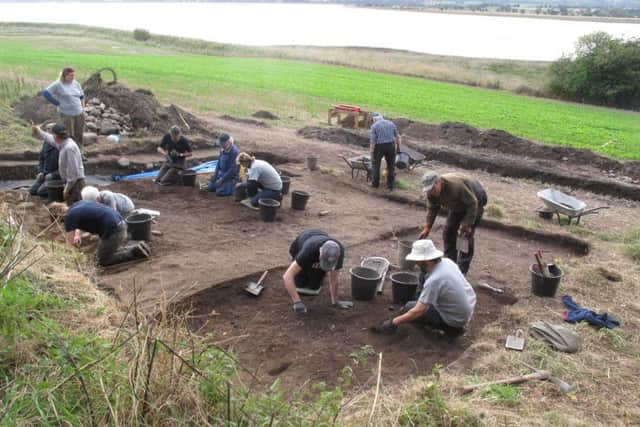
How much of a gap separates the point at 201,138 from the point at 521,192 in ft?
29.3

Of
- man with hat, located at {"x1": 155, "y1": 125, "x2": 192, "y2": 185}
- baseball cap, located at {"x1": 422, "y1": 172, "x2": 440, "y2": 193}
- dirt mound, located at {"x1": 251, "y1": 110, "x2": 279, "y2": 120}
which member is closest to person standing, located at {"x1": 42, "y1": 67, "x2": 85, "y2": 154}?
man with hat, located at {"x1": 155, "y1": 125, "x2": 192, "y2": 185}

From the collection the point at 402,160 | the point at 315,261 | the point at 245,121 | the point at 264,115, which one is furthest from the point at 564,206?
the point at 264,115

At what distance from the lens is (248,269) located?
7.35 m

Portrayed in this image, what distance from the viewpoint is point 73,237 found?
689 centimetres

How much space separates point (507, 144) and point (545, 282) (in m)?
10.3

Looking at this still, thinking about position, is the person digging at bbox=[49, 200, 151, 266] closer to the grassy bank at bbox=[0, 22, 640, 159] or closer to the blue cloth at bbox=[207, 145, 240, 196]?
the blue cloth at bbox=[207, 145, 240, 196]

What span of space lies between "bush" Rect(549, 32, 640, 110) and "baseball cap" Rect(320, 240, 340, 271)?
3041cm

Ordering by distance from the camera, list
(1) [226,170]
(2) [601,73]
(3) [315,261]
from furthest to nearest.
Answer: (2) [601,73]
(1) [226,170]
(3) [315,261]

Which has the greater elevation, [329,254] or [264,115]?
[329,254]

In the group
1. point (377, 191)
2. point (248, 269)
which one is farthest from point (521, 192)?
point (248, 269)

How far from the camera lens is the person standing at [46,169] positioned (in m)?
9.55

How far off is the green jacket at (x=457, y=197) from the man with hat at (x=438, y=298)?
1363 millimetres

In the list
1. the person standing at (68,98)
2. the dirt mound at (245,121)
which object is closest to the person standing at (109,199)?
the person standing at (68,98)

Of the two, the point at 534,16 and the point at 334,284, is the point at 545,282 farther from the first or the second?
the point at 534,16
